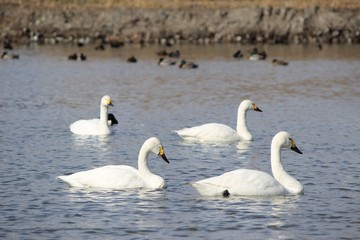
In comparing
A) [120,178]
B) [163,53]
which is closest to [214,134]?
[120,178]

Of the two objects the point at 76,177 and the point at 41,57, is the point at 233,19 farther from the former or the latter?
the point at 76,177

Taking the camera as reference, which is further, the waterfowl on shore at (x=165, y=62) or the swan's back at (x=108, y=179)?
the waterfowl on shore at (x=165, y=62)

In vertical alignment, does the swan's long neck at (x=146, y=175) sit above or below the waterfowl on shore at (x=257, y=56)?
above

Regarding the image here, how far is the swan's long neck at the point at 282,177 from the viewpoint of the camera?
16.5 metres

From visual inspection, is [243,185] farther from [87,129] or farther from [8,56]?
[8,56]

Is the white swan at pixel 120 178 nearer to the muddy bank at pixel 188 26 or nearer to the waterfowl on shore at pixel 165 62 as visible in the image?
the waterfowl on shore at pixel 165 62

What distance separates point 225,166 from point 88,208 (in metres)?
4.82

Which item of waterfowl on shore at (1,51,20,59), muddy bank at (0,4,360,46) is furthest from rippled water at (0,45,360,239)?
muddy bank at (0,4,360,46)

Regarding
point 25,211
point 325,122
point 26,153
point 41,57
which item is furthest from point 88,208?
point 41,57

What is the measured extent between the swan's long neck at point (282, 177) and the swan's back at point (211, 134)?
5970 millimetres

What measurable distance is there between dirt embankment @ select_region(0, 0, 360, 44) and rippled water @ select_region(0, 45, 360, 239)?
1654 cm

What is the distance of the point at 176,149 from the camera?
21.8 metres

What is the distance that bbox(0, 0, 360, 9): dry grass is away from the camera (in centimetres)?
6488

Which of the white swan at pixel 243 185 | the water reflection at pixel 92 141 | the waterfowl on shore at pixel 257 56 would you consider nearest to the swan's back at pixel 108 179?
the white swan at pixel 243 185
